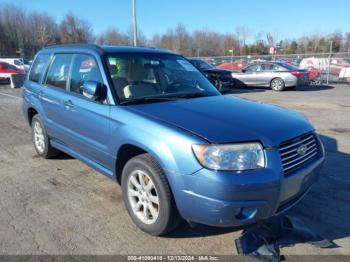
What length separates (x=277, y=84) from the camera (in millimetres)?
17156

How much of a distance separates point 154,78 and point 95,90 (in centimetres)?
84

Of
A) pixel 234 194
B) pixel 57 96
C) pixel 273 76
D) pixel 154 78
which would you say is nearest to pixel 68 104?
pixel 57 96

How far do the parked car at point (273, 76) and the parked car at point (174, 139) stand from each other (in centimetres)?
1319

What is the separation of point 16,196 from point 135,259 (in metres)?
2.11

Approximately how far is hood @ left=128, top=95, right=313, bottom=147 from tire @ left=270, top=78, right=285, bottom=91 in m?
13.8

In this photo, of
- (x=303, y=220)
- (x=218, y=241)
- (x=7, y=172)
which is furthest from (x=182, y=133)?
(x=7, y=172)

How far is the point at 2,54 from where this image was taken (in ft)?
249

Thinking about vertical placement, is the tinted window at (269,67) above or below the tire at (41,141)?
above

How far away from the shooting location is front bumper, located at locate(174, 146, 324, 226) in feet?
9.05

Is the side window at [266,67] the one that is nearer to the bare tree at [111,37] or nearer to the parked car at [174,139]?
the parked car at [174,139]

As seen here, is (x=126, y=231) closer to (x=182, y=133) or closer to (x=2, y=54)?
(x=182, y=133)

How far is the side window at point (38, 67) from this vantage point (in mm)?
5445

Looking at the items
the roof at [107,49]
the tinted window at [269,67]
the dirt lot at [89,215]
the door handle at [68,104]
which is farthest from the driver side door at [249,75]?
the door handle at [68,104]

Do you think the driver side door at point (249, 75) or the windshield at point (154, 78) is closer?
the windshield at point (154, 78)
